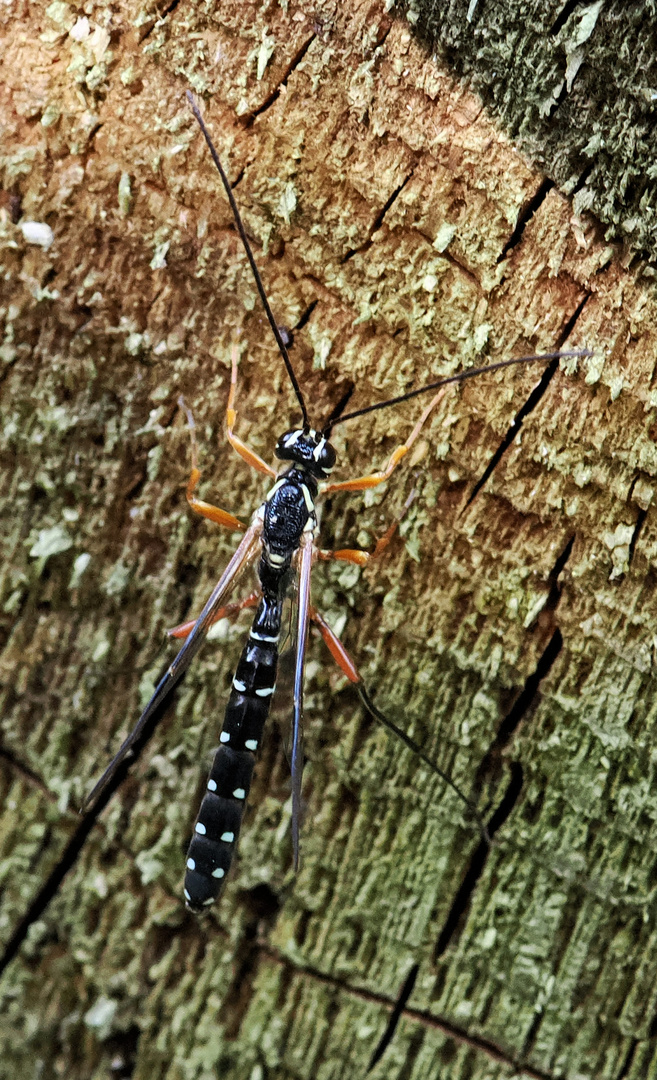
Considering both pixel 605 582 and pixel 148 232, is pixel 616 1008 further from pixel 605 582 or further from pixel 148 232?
pixel 148 232

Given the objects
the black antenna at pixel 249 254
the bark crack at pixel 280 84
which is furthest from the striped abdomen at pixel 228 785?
the bark crack at pixel 280 84

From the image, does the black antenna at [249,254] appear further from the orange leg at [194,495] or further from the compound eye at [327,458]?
the orange leg at [194,495]

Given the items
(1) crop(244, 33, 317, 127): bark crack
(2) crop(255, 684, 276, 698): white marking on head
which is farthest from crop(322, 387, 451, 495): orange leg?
(1) crop(244, 33, 317, 127): bark crack

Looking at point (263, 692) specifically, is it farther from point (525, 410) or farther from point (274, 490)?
point (525, 410)

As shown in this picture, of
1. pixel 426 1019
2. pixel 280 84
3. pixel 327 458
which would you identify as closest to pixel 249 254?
pixel 280 84

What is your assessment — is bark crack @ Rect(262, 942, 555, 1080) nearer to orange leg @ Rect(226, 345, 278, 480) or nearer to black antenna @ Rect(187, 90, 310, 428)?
orange leg @ Rect(226, 345, 278, 480)

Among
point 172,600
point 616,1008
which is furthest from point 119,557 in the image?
point 616,1008
